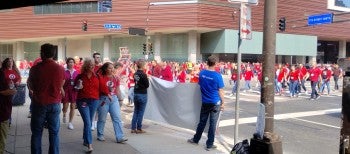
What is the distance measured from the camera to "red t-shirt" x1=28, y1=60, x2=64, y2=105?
595cm

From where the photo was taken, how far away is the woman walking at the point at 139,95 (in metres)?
8.88

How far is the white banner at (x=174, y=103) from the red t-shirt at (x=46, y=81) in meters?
3.57

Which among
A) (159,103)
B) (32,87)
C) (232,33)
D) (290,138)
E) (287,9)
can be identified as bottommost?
(290,138)

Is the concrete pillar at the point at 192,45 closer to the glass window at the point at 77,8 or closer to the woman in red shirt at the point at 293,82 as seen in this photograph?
the glass window at the point at 77,8

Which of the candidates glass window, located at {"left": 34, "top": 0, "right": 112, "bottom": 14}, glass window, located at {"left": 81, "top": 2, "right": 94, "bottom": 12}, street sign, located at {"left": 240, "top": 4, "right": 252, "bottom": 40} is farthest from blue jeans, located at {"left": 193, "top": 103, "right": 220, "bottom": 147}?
glass window, located at {"left": 81, "top": 2, "right": 94, "bottom": 12}

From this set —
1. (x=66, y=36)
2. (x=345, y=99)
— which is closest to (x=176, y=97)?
(x=345, y=99)

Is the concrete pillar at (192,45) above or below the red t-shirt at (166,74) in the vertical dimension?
above

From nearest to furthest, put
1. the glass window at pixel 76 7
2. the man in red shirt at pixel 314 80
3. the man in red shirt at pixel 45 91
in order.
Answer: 1. the man in red shirt at pixel 45 91
2. the man in red shirt at pixel 314 80
3. the glass window at pixel 76 7

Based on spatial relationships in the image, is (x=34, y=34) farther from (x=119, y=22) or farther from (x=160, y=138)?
(x=160, y=138)

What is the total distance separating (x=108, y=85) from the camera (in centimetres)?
806

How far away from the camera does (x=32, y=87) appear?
611 cm

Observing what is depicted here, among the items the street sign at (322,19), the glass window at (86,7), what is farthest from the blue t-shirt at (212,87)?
the glass window at (86,7)

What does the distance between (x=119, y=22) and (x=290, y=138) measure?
44.0m

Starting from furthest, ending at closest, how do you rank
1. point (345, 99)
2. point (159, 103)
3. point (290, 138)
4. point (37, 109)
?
point (159, 103)
point (290, 138)
point (37, 109)
point (345, 99)
